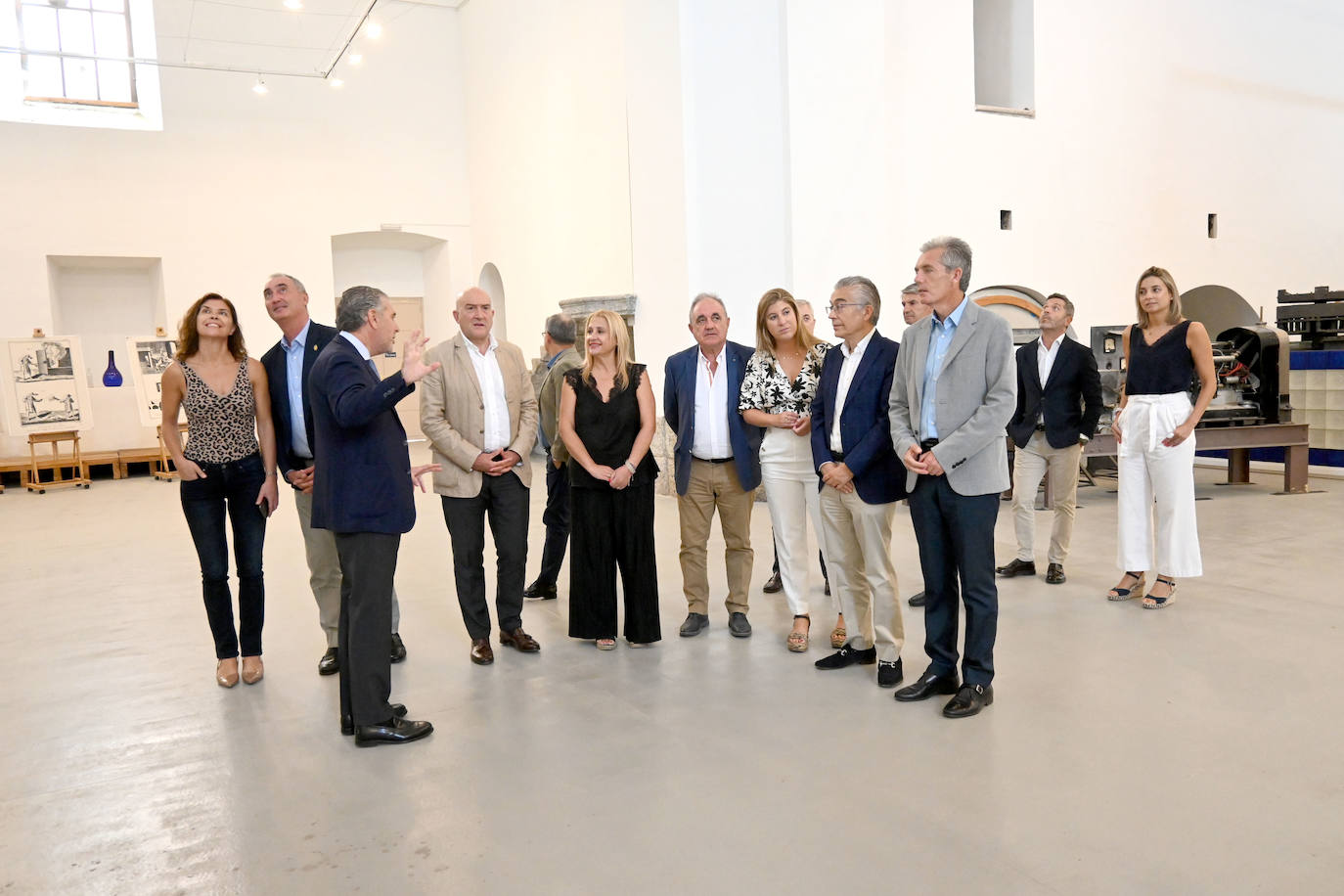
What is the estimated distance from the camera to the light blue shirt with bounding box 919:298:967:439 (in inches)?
127

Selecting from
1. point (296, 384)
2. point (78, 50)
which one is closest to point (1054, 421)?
point (296, 384)

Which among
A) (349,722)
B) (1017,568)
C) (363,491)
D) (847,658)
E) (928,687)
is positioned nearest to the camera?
(363,491)

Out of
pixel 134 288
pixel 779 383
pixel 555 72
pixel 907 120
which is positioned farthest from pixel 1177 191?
pixel 134 288

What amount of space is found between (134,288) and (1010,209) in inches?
454

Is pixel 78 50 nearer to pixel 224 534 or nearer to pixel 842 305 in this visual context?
pixel 224 534

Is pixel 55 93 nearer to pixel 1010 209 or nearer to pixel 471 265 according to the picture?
pixel 471 265

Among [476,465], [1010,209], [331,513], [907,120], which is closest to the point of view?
[331,513]

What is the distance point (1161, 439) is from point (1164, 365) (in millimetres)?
363

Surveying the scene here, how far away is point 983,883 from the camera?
7.16ft

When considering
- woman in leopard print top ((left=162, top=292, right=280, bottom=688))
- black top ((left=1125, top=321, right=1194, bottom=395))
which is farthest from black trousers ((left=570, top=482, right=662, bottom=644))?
black top ((left=1125, top=321, right=1194, bottom=395))

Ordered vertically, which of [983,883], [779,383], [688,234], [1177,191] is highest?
[1177,191]

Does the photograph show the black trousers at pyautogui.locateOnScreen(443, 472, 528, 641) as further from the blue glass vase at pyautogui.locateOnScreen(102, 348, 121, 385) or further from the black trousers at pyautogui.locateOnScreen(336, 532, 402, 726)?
the blue glass vase at pyautogui.locateOnScreen(102, 348, 121, 385)

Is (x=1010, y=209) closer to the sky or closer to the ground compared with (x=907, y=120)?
closer to the ground

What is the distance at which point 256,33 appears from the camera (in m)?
12.7
